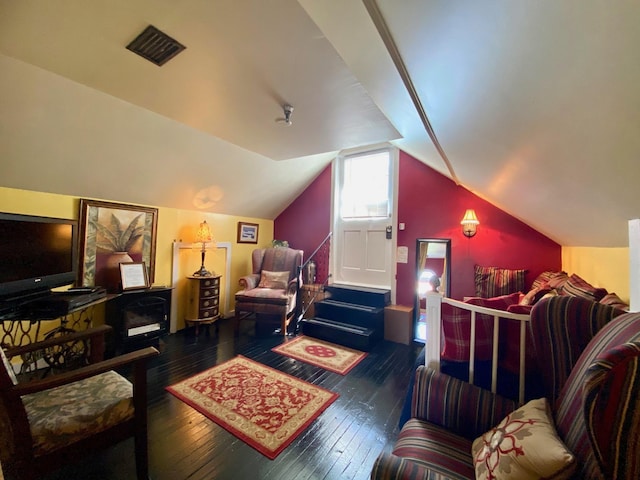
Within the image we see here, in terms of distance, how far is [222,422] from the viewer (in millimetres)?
1865

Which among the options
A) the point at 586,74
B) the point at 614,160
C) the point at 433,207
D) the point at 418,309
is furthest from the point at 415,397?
the point at 433,207

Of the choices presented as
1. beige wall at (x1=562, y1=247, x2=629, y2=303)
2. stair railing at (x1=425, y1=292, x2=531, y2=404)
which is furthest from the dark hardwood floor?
beige wall at (x1=562, y1=247, x2=629, y2=303)

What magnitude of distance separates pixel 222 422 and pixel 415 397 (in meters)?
1.41

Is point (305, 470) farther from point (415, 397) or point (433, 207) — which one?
point (433, 207)

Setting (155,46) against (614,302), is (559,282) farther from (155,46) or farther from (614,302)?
(155,46)

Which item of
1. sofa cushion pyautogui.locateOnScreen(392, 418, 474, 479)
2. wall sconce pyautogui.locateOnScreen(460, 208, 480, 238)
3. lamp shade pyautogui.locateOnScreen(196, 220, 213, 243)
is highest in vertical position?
wall sconce pyautogui.locateOnScreen(460, 208, 480, 238)

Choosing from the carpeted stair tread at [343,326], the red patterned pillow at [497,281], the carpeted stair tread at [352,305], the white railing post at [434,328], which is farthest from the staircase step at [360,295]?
the white railing post at [434,328]

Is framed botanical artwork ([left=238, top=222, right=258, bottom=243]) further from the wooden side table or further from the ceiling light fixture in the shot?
the ceiling light fixture

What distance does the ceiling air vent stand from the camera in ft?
4.06

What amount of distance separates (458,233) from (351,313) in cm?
185

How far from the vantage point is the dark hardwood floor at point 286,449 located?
1.48 m

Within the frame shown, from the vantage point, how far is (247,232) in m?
4.71

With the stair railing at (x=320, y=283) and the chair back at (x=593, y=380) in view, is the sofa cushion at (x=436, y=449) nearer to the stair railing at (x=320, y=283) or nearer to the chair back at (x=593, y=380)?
the chair back at (x=593, y=380)

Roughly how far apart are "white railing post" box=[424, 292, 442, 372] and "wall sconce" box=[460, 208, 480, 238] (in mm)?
2260
